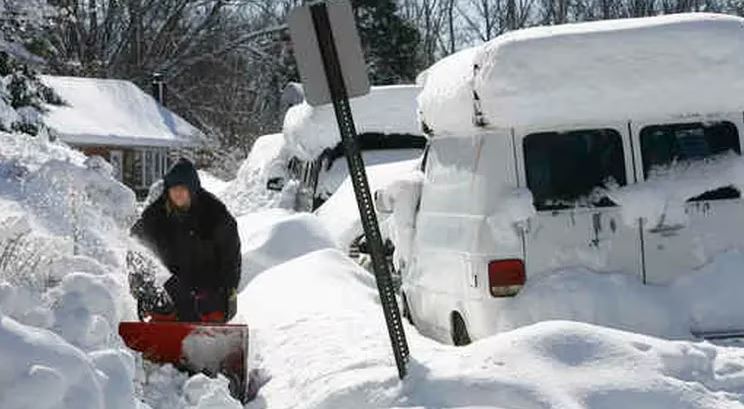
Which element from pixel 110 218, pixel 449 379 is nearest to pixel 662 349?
pixel 449 379

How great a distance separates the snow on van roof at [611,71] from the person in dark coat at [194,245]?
2.44 metres

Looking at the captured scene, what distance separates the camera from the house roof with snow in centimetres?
4191

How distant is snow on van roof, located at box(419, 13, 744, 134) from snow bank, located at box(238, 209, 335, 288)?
6312mm

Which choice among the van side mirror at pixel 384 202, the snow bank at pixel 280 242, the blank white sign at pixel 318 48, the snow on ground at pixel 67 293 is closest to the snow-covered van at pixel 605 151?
the blank white sign at pixel 318 48

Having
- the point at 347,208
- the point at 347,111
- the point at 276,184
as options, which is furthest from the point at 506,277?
the point at 276,184

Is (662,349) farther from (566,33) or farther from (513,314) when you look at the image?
(566,33)

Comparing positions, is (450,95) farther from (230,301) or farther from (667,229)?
(230,301)

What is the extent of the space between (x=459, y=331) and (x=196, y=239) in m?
2.12

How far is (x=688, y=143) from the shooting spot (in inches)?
303

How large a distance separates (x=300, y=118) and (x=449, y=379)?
12930 mm

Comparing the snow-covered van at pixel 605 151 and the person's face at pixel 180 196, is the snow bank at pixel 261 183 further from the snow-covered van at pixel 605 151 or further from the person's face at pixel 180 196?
the snow-covered van at pixel 605 151

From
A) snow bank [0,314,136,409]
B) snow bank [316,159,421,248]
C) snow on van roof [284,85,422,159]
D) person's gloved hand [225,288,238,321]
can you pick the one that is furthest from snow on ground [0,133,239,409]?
snow on van roof [284,85,422,159]

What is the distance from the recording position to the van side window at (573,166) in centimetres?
748

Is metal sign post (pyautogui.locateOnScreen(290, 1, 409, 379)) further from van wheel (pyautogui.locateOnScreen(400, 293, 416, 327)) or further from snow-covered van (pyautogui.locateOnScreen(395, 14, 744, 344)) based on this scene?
van wheel (pyautogui.locateOnScreen(400, 293, 416, 327))
